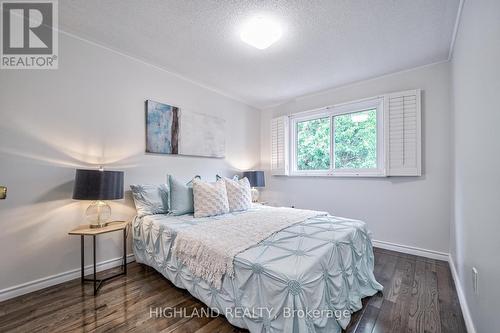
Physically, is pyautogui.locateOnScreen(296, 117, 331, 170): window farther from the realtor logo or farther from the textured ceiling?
the realtor logo

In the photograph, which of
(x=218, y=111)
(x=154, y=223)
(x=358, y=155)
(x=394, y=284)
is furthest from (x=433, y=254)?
(x=218, y=111)

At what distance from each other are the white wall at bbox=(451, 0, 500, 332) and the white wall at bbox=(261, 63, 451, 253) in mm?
1071

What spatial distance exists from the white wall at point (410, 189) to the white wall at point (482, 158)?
3.51ft

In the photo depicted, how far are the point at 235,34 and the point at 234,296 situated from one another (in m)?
2.26

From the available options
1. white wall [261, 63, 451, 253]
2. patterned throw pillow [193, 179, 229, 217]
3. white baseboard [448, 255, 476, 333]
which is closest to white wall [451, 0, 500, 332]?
white baseboard [448, 255, 476, 333]

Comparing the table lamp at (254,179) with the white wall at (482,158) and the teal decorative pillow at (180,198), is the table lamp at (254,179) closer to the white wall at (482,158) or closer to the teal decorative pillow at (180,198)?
the teal decorative pillow at (180,198)

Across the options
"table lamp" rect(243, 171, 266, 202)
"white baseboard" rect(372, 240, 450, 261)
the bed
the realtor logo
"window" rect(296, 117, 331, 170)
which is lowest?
"white baseboard" rect(372, 240, 450, 261)

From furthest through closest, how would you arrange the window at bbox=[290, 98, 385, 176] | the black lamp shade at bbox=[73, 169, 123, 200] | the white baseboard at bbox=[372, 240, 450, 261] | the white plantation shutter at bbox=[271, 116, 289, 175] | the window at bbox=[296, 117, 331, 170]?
the white plantation shutter at bbox=[271, 116, 289, 175]
the window at bbox=[296, 117, 331, 170]
the window at bbox=[290, 98, 385, 176]
the white baseboard at bbox=[372, 240, 450, 261]
the black lamp shade at bbox=[73, 169, 123, 200]

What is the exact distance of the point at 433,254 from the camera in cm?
266

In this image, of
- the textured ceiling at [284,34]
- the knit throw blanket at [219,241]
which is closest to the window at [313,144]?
the textured ceiling at [284,34]

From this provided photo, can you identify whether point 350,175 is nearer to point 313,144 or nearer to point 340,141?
point 340,141

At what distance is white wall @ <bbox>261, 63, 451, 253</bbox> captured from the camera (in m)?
2.63

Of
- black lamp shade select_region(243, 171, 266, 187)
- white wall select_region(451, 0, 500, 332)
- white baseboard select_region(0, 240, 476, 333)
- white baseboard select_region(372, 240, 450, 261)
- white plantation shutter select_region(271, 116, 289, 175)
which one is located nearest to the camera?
white wall select_region(451, 0, 500, 332)

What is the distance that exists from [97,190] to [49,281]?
101 cm
